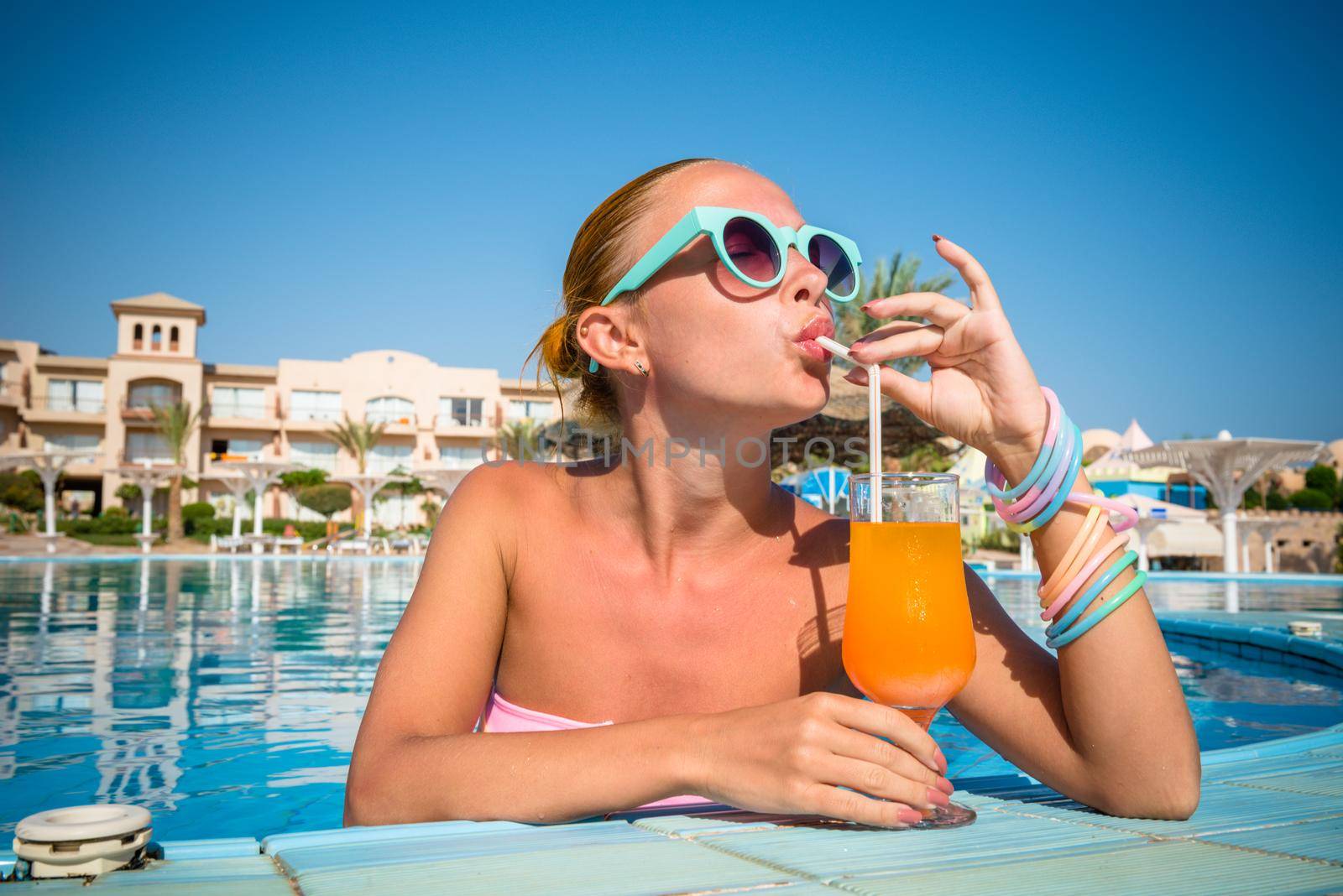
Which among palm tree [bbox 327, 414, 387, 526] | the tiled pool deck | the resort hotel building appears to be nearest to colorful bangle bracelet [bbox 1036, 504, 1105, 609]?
the tiled pool deck

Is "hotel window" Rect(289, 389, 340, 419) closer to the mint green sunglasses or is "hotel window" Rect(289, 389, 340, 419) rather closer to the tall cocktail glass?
the mint green sunglasses

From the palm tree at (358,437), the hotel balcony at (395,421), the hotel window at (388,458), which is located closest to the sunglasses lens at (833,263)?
the palm tree at (358,437)

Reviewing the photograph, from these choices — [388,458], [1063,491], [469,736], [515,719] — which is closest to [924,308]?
[1063,491]

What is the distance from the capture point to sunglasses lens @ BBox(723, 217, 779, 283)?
1.60 meters

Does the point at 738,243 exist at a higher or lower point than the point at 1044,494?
higher

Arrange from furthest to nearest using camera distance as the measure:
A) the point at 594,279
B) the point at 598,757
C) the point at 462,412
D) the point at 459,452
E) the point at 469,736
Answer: the point at 462,412, the point at 459,452, the point at 594,279, the point at 469,736, the point at 598,757

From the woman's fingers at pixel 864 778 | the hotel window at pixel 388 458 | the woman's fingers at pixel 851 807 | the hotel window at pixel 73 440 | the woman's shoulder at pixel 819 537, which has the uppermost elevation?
the hotel window at pixel 73 440

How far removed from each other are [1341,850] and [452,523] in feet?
4.49

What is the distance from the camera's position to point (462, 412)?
1711 inches

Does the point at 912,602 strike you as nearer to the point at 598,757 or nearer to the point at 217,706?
the point at 598,757

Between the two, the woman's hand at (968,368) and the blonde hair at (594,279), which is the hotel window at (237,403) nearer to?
the blonde hair at (594,279)

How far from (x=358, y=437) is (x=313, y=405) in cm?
455

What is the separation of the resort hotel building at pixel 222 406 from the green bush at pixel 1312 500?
28.3m

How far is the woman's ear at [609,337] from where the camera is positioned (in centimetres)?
179
